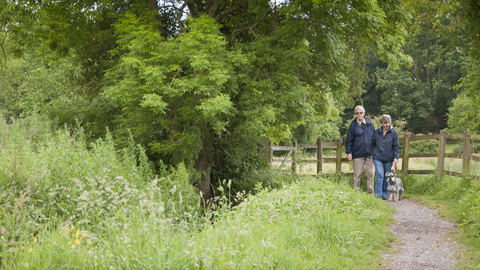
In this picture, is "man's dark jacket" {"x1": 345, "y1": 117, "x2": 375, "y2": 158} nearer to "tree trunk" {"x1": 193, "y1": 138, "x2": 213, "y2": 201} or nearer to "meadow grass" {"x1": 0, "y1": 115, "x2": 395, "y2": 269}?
"meadow grass" {"x1": 0, "y1": 115, "x2": 395, "y2": 269}

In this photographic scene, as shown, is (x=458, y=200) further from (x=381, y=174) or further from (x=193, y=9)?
(x=193, y=9)

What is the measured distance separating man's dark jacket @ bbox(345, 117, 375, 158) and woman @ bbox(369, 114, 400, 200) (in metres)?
0.28

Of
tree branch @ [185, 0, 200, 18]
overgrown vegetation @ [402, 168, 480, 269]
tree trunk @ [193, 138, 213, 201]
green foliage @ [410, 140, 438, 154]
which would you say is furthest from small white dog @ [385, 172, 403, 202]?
green foliage @ [410, 140, 438, 154]

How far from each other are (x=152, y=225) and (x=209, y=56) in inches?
225

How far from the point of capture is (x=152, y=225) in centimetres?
370

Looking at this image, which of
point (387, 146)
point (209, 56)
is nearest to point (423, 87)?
point (387, 146)

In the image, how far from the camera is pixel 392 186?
29.8 feet

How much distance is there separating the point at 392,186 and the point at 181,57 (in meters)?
5.68

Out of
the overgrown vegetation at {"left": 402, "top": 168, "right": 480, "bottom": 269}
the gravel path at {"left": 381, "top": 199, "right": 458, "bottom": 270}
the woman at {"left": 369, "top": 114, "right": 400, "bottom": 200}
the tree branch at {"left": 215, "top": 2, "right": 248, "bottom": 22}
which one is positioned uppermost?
the tree branch at {"left": 215, "top": 2, "right": 248, "bottom": 22}

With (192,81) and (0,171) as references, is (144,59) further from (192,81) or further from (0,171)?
(0,171)

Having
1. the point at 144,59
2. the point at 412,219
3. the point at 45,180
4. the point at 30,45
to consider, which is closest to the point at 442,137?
the point at 412,219

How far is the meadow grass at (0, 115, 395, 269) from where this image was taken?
329 centimetres

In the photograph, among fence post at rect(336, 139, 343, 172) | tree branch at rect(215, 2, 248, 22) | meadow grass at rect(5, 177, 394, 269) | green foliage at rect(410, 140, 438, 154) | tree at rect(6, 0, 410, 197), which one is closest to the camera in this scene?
meadow grass at rect(5, 177, 394, 269)

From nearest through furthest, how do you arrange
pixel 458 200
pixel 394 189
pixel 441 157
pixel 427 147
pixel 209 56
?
pixel 458 200 < pixel 209 56 < pixel 394 189 < pixel 441 157 < pixel 427 147
